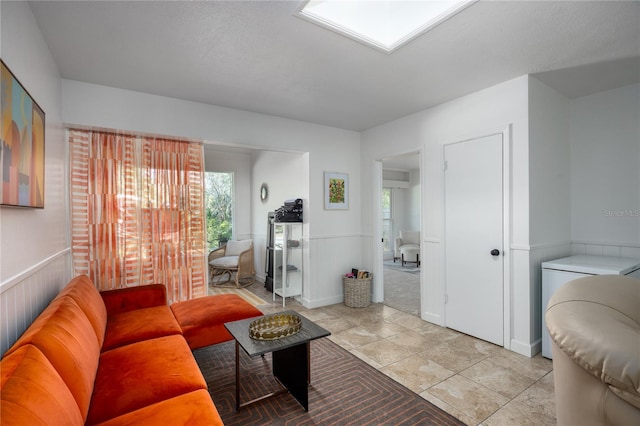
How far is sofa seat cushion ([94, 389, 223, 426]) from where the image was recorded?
125 centimetres

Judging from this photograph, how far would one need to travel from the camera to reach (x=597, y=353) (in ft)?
2.78

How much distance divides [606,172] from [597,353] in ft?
10.5

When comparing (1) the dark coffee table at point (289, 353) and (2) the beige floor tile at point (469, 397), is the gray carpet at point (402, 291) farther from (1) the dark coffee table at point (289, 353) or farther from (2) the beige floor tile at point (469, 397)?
(1) the dark coffee table at point (289, 353)

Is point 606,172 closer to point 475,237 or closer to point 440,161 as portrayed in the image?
point 475,237

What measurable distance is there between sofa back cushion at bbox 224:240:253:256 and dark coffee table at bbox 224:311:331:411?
11.4 feet

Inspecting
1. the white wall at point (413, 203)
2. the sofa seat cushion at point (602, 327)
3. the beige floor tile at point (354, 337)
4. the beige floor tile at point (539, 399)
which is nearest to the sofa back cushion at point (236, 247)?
the beige floor tile at point (354, 337)

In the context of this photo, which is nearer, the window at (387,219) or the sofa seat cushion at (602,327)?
the sofa seat cushion at (602,327)

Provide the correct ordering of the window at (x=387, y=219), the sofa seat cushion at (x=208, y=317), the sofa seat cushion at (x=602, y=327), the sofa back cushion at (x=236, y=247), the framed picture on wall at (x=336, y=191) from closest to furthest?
1. the sofa seat cushion at (x=602, y=327)
2. the sofa seat cushion at (x=208, y=317)
3. the framed picture on wall at (x=336, y=191)
4. the sofa back cushion at (x=236, y=247)
5. the window at (x=387, y=219)

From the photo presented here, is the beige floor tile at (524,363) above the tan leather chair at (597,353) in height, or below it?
below

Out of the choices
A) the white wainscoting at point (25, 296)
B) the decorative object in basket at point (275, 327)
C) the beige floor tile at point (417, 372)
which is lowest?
the beige floor tile at point (417, 372)

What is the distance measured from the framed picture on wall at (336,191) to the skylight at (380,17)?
7.37 ft

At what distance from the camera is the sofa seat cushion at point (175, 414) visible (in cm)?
125

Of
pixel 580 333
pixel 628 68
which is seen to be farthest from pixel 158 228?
pixel 628 68

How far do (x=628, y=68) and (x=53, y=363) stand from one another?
442cm
